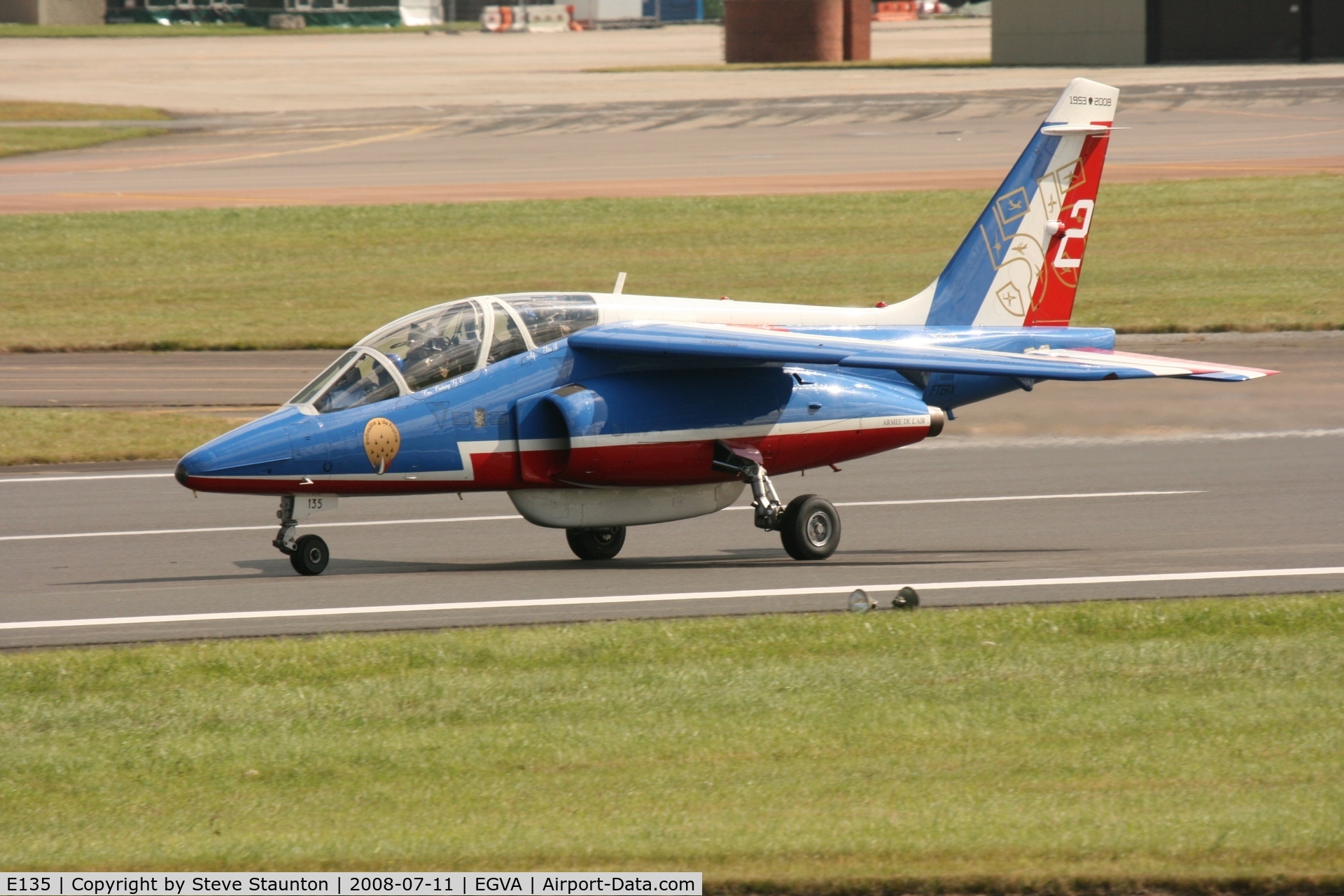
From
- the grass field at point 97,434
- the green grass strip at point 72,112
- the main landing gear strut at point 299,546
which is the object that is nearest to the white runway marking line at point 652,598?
the main landing gear strut at point 299,546

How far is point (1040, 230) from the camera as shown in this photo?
17547mm

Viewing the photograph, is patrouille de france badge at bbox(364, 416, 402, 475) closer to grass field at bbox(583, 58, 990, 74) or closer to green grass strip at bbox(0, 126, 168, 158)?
green grass strip at bbox(0, 126, 168, 158)

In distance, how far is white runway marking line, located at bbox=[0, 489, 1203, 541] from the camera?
16.2 m

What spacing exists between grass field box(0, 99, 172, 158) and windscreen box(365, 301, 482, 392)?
149ft

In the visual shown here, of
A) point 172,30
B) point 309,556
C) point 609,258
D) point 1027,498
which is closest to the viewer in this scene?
point 309,556

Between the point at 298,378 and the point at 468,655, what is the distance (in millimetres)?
15251

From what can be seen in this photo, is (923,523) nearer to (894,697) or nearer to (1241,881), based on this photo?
(894,697)

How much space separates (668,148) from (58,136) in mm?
23584

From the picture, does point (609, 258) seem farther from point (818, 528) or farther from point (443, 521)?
point (818, 528)

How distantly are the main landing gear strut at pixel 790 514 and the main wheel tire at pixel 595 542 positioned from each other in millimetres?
1306

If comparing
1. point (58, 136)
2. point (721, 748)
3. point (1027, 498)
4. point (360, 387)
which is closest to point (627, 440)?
point (360, 387)

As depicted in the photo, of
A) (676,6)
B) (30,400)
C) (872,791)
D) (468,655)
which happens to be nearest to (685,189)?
(30,400)

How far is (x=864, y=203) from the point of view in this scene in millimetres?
41375

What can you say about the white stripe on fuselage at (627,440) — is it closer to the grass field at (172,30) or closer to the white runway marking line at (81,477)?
the white runway marking line at (81,477)
